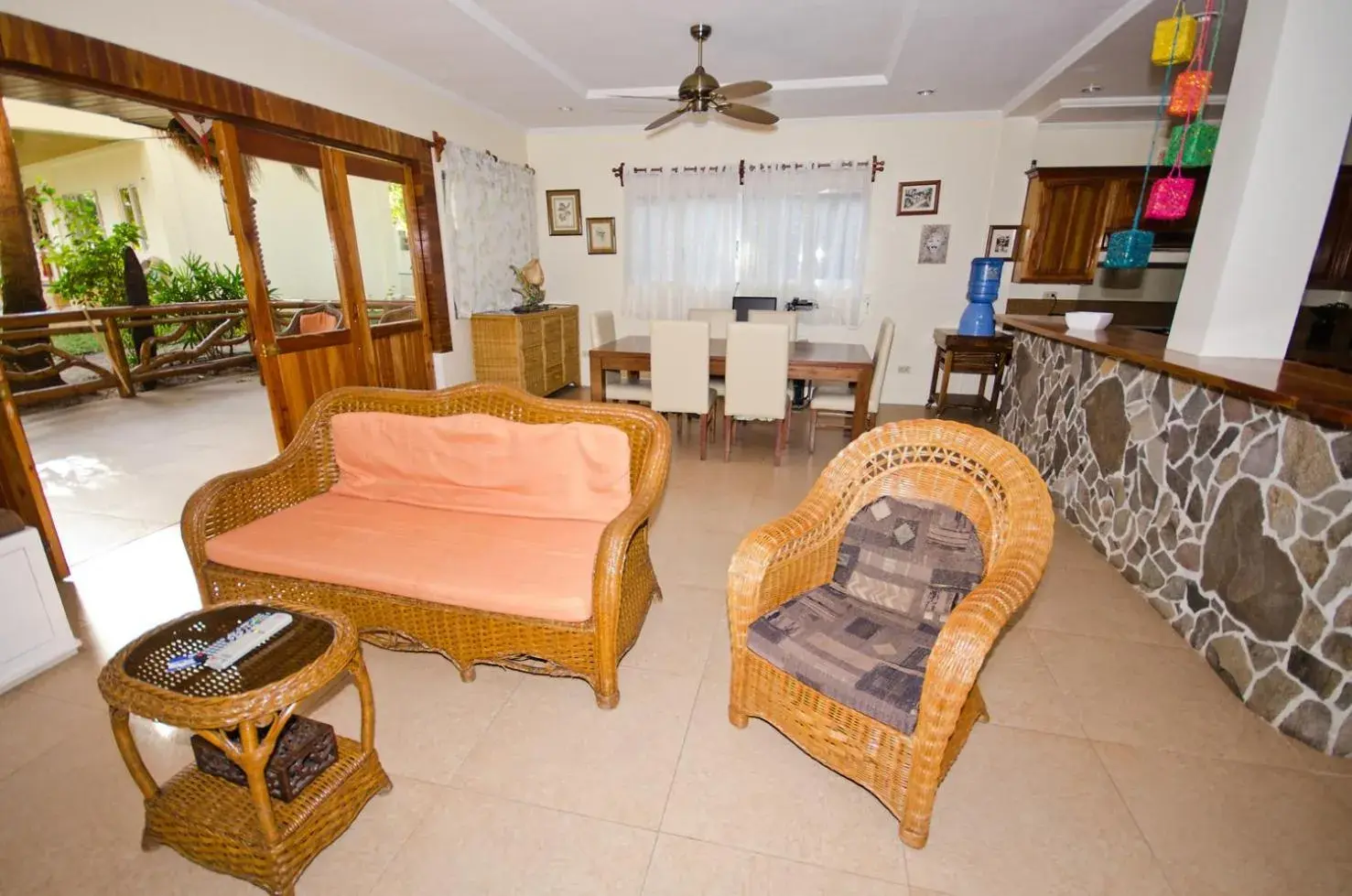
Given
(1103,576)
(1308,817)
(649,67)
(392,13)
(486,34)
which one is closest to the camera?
(1308,817)

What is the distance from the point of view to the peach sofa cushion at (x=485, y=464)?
1.95 metres

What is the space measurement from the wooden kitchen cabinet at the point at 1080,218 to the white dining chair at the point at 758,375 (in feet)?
9.44

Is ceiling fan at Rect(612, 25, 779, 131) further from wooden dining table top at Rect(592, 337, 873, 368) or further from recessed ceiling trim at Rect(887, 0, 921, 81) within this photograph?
wooden dining table top at Rect(592, 337, 873, 368)

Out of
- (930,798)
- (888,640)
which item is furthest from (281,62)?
(930,798)

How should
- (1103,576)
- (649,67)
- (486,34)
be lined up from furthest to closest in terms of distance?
(649,67) → (486,34) → (1103,576)

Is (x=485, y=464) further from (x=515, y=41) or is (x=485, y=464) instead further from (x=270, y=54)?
(x=515, y=41)

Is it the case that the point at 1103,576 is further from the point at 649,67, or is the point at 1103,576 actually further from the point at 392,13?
the point at 392,13

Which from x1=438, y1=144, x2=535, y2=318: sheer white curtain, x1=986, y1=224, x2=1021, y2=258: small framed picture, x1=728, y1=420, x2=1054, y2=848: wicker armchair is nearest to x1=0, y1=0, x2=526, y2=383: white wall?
x1=438, y1=144, x2=535, y2=318: sheer white curtain

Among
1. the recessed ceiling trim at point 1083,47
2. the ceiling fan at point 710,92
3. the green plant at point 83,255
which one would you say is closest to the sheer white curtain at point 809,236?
the recessed ceiling trim at point 1083,47

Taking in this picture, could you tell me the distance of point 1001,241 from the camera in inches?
196

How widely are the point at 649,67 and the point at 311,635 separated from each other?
4116mm

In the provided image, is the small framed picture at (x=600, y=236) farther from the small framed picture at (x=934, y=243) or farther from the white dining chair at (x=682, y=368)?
the small framed picture at (x=934, y=243)

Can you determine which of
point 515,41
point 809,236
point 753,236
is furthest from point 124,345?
point 809,236

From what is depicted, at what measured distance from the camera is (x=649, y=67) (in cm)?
394
